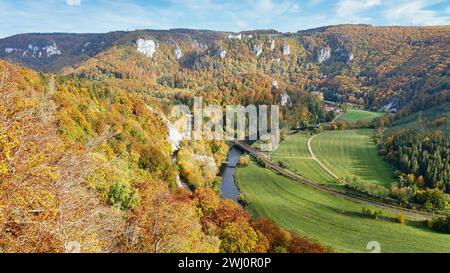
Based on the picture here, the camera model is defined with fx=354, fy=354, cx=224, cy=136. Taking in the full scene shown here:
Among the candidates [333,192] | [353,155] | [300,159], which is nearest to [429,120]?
[353,155]

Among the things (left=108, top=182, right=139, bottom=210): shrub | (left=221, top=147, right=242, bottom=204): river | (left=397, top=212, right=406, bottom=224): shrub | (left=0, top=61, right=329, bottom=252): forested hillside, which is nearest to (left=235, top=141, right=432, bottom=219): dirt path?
(left=397, top=212, right=406, bottom=224): shrub

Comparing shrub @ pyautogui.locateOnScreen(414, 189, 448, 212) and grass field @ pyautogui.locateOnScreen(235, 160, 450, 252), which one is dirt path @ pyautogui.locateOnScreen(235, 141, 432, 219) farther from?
shrub @ pyautogui.locateOnScreen(414, 189, 448, 212)

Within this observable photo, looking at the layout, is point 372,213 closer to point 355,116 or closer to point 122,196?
point 122,196

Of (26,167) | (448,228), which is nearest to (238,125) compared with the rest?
(448,228)
